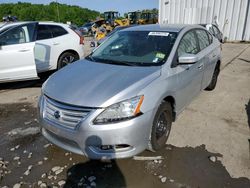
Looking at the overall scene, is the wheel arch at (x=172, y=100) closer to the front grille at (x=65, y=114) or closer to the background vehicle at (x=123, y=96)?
the background vehicle at (x=123, y=96)

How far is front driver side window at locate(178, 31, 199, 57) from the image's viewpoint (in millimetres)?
3636

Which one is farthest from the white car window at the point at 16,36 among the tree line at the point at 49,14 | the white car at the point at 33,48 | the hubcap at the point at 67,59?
the tree line at the point at 49,14

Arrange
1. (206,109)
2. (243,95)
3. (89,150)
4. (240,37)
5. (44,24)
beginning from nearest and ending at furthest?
(89,150) < (206,109) < (243,95) < (44,24) < (240,37)

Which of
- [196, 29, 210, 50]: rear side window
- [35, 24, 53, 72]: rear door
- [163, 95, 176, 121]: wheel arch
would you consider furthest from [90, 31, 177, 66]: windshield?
[35, 24, 53, 72]: rear door

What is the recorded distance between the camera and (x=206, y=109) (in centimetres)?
462

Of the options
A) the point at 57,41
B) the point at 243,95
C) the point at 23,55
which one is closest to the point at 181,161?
the point at 243,95

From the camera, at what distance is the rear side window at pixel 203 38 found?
446cm

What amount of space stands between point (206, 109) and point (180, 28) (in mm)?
1642

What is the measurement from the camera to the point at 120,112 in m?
2.58

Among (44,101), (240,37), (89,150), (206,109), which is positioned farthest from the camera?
(240,37)

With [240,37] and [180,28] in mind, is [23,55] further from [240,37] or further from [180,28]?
[240,37]

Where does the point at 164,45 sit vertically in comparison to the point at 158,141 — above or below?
above

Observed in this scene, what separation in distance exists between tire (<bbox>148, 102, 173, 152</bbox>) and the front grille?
84 cm

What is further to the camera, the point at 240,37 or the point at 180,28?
the point at 240,37
